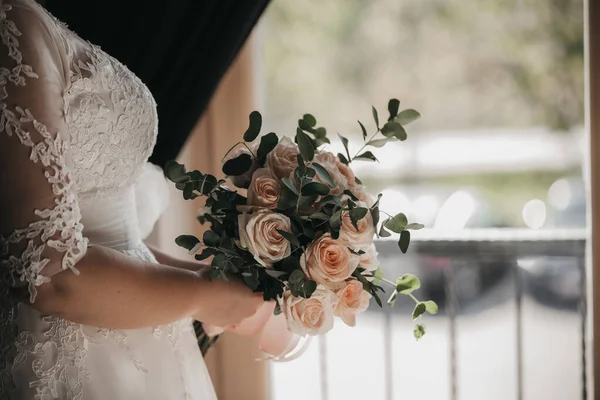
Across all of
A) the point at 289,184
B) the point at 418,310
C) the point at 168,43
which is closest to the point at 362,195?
the point at 289,184

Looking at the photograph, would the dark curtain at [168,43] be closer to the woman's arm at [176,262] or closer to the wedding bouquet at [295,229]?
the woman's arm at [176,262]

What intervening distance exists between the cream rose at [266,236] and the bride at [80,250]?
116 millimetres

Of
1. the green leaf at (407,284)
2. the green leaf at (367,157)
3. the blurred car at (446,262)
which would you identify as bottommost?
the green leaf at (407,284)

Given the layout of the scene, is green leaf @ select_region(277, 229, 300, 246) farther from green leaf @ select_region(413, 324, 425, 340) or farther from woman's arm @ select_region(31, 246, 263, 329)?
green leaf @ select_region(413, 324, 425, 340)

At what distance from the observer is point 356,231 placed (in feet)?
3.52

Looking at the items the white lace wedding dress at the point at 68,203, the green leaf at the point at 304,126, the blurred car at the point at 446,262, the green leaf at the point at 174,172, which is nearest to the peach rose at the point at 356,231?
the green leaf at the point at 304,126

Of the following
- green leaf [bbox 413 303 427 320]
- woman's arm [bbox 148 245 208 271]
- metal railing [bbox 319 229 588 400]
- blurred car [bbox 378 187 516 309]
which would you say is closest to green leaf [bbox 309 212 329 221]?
green leaf [bbox 413 303 427 320]

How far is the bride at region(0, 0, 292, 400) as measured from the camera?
903 millimetres

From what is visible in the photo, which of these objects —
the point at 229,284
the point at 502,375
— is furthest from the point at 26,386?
the point at 502,375

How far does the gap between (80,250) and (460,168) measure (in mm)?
7103

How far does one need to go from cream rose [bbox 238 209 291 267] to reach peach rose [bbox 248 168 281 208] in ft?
0.07

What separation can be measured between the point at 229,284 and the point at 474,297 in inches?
161

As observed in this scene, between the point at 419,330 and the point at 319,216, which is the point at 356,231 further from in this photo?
the point at 419,330

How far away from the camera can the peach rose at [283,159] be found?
1.10 meters
